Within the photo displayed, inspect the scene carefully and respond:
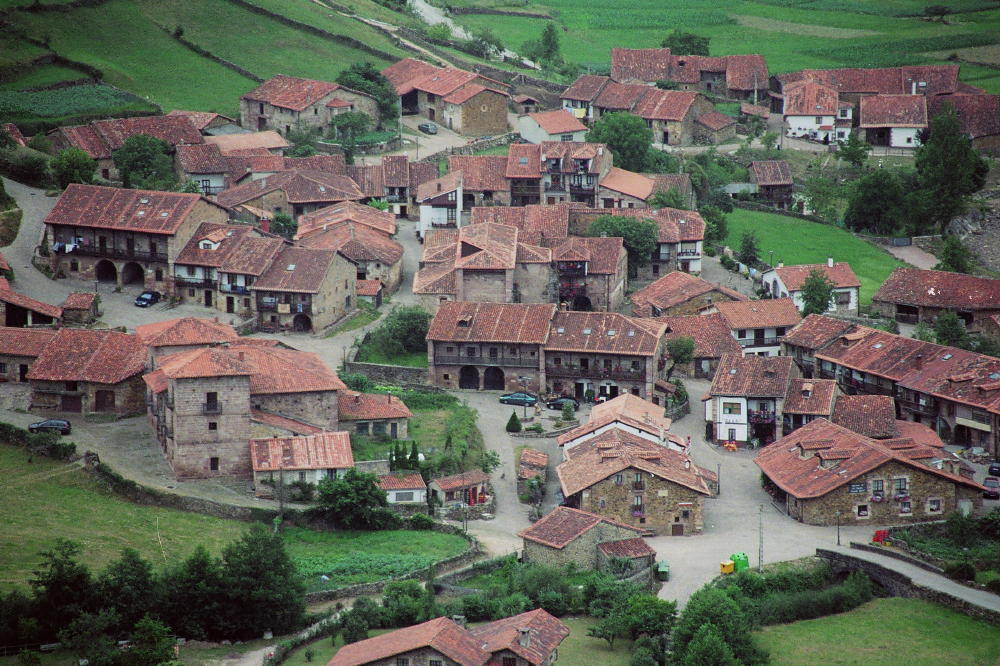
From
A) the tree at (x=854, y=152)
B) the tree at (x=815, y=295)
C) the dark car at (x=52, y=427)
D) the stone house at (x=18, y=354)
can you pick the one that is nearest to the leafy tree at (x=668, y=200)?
the tree at (x=815, y=295)

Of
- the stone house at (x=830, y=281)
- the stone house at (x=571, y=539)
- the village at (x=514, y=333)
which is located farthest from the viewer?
the stone house at (x=830, y=281)

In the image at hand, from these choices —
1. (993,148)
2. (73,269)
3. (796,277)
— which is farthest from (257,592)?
(993,148)

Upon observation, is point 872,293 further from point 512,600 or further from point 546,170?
point 512,600

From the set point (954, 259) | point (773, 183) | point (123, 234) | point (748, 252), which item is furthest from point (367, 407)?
point (773, 183)

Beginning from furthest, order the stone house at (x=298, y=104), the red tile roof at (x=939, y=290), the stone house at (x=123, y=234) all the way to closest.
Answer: the stone house at (x=298, y=104), the red tile roof at (x=939, y=290), the stone house at (x=123, y=234)

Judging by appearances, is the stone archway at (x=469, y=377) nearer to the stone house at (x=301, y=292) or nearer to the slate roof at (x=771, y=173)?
the stone house at (x=301, y=292)

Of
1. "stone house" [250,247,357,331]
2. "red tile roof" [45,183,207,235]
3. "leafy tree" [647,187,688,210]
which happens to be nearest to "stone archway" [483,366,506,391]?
"stone house" [250,247,357,331]
